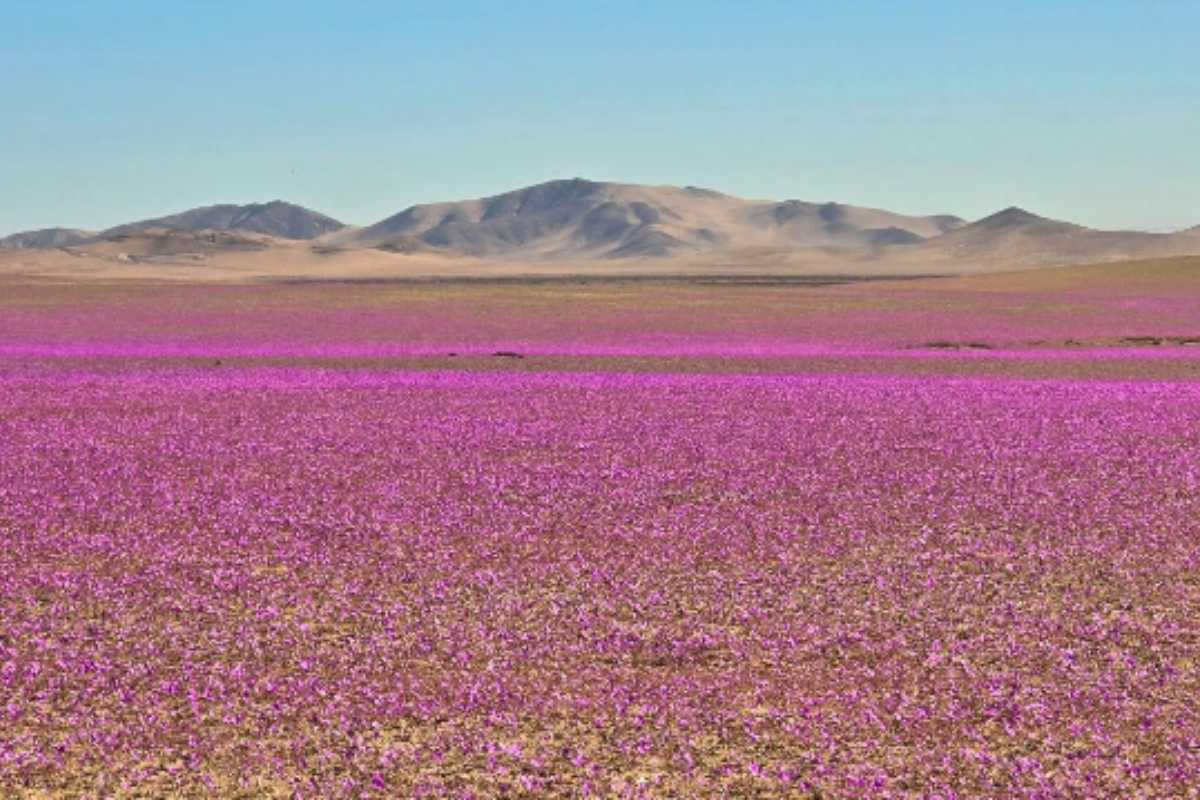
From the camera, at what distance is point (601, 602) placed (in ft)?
47.0

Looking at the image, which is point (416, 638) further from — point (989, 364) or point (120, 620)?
point (989, 364)

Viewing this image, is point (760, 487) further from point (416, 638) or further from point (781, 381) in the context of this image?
point (781, 381)

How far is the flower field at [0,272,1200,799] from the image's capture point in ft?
32.5

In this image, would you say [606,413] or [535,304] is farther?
[535,304]

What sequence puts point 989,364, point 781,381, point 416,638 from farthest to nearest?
point 989,364 < point 781,381 < point 416,638

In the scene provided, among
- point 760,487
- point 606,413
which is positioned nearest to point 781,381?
point 606,413

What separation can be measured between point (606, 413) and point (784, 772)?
70.6 feet

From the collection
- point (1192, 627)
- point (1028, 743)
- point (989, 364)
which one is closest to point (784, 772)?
point (1028, 743)

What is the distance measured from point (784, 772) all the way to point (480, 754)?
2226mm

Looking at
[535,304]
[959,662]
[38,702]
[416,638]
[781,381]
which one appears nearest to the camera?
[38,702]

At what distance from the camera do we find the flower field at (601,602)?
32.5 feet

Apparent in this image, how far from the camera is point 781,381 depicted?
38406 millimetres

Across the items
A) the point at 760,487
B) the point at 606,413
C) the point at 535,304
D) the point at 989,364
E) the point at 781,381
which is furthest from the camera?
the point at 535,304

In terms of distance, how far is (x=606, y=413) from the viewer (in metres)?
30.9
